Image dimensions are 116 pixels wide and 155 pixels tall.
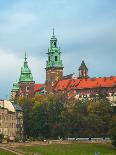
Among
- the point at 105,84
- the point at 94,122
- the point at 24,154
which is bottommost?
the point at 24,154

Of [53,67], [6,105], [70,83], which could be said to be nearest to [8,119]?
[6,105]

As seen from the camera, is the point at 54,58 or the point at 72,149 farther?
the point at 54,58

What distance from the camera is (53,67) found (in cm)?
19438

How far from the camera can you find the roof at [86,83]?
179500 mm

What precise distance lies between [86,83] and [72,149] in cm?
9307

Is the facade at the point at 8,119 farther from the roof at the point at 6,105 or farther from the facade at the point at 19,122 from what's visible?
the facade at the point at 19,122

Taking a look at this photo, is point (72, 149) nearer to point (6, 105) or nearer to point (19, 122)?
point (6, 105)

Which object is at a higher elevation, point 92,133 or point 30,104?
point 30,104

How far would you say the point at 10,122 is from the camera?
143m

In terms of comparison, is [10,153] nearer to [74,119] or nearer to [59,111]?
[74,119]

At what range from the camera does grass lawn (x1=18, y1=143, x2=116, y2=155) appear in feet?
279

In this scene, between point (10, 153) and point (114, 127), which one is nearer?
point (10, 153)

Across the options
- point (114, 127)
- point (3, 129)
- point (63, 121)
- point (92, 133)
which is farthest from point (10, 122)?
point (114, 127)

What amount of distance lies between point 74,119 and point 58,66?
62227 millimetres
